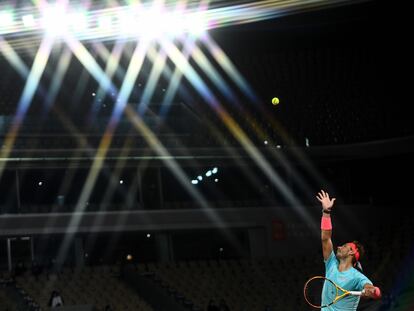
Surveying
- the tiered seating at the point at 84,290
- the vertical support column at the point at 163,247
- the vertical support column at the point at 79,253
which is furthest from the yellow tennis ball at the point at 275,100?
the tiered seating at the point at 84,290

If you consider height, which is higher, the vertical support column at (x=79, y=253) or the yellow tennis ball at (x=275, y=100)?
the yellow tennis ball at (x=275, y=100)

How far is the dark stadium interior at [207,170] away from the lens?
22922 millimetres

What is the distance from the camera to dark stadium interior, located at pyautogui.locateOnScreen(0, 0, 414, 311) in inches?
902

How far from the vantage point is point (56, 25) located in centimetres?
1855

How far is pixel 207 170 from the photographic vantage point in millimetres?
27891

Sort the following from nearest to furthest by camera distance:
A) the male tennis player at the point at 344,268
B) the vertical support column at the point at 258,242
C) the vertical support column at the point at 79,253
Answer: the male tennis player at the point at 344,268
the vertical support column at the point at 79,253
the vertical support column at the point at 258,242

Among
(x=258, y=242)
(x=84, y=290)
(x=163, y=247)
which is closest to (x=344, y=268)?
(x=84, y=290)

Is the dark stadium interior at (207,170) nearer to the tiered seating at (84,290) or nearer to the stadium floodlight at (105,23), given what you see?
the tiered seating at (84,290)

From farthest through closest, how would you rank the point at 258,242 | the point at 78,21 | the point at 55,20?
the point at 258,242 → the point at 78,21 → the point at 55,20

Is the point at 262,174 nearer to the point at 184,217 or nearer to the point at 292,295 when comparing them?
the point at 184,217

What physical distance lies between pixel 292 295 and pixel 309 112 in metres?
7.00

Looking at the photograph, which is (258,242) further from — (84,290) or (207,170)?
(84,290)

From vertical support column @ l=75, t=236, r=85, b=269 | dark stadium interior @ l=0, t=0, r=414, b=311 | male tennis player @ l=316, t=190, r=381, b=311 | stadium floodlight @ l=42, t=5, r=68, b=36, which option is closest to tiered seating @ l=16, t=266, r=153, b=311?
dark stadium interior @ l=0, t=0, r=414, b=311

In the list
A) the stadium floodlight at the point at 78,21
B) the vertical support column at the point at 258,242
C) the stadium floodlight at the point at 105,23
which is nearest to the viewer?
the stadium floodlight at the point at 78,21
